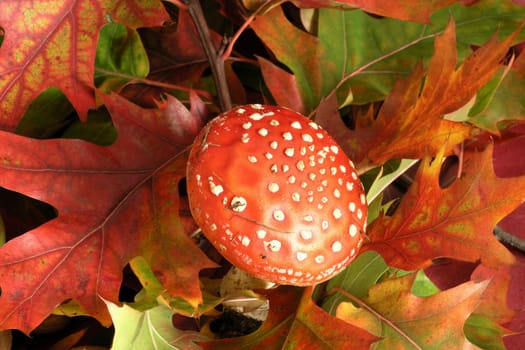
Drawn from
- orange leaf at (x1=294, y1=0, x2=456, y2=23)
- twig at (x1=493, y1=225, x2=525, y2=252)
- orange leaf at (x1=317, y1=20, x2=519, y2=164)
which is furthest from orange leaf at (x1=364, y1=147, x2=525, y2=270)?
twig at (x1=493, y1=225, x2=525, y2=252)

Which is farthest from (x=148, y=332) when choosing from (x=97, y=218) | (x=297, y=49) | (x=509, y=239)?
(x=509, y=239)

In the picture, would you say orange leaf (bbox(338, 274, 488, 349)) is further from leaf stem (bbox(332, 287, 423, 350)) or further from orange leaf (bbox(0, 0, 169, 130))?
orange leaf (bbox(0, 0, 169, 130))

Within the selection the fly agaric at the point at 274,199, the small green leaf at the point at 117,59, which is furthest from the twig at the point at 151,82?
the fly agaric at the point at 274,199

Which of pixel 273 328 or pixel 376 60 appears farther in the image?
pixel 376 60

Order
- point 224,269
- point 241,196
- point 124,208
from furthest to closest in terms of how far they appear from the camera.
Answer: point 224,269, point 124,208, point 241,196

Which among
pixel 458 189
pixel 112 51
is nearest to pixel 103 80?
pixel 112 51

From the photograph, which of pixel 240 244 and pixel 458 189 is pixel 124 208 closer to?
pixel 240 244

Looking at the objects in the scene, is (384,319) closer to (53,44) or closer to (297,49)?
(297,49)
